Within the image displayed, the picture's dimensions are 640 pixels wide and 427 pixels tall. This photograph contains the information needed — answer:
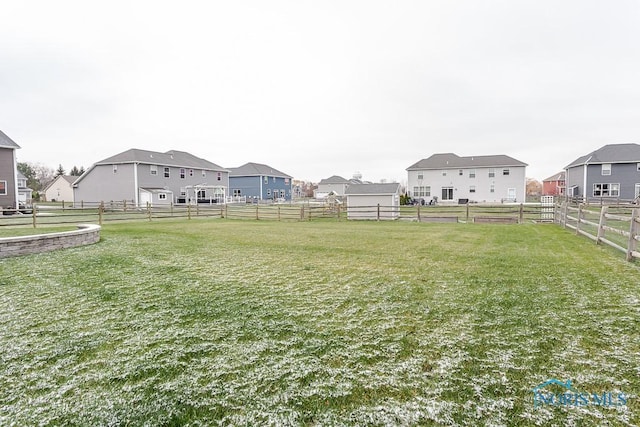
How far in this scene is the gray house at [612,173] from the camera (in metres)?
30.2

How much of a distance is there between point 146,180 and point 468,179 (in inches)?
1394

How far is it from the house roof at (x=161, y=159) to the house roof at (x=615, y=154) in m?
40.2

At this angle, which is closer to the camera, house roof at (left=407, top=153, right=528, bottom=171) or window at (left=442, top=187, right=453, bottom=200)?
house roof at (left=407, top=153, right=528, bottom=171)

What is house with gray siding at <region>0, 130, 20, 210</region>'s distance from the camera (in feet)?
69.9

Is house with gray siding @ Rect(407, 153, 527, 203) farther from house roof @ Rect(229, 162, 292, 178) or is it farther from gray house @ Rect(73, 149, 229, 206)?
gray house @ Rect(73, 149, 229, 206)

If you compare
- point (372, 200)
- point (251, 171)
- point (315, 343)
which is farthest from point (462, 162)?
point (315, 343)

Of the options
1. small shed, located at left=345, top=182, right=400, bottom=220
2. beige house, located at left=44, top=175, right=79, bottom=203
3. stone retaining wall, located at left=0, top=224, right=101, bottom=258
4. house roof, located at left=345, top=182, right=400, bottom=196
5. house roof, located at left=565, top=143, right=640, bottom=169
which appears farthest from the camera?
beige house, located at left=44, top=175, right=79, bottom=203

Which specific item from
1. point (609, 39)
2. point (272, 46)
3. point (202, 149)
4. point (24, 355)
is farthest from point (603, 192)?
point (202, 149)

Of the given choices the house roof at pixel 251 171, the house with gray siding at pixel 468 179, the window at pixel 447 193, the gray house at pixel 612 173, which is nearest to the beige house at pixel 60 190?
the house roof at pixel 251 171

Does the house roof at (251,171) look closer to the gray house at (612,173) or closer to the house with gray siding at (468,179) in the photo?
the house with gray siding at (468,179)

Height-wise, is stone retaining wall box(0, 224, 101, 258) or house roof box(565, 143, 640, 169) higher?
house roof box(565, 143, 640, 169)

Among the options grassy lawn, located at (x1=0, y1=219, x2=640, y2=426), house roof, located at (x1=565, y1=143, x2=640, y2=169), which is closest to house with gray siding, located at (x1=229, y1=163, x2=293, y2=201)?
house roof, located at (x1=565, y1=143, x2=640, y2=169)

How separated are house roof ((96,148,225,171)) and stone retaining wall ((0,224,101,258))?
25.4 metres

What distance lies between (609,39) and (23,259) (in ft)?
69.9
